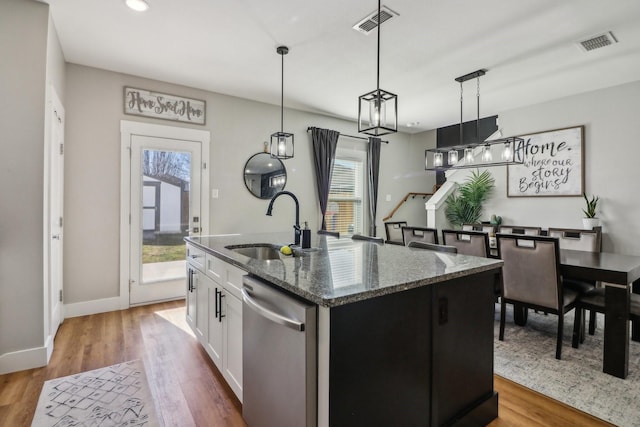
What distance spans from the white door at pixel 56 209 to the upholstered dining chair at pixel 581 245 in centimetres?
441

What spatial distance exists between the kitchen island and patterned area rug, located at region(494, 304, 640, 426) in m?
0.60

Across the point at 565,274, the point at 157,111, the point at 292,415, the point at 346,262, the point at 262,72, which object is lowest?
the point at 292,415

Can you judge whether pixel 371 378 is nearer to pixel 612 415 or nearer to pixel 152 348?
pixel 612 415

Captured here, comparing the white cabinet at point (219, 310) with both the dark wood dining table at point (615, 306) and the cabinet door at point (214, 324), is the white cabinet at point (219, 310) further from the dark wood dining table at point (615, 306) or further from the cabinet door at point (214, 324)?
the dark wood dining table at point (615, 306)

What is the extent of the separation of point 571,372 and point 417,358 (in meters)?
1.65

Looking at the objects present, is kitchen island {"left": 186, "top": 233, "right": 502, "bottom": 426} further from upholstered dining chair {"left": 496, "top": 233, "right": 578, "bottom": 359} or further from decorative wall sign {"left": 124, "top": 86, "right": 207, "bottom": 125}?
decorative wall sign {"left": 124, "top": 86, "right": 207, "bottom": 125}

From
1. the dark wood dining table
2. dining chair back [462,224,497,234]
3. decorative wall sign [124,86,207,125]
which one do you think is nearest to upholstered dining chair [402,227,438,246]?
the dark wood dining table

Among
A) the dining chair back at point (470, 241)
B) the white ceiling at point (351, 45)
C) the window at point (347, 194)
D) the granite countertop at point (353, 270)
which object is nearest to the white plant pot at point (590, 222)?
the white ceiling at point (351, 45)

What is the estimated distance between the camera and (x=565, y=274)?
2.45m

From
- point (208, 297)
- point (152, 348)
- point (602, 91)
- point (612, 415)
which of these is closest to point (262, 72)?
point (208, 297)

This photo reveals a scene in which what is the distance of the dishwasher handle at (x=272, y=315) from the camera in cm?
118

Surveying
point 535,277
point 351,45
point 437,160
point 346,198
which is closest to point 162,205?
point 351,45

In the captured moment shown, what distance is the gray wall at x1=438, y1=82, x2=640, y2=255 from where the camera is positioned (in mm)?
3930

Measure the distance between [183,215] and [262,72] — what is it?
199 cm
